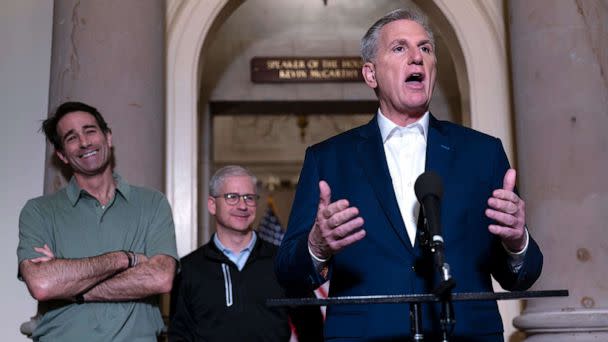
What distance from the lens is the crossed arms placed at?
11.8 feet

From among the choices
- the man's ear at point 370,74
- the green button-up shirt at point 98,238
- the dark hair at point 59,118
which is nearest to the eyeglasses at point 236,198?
the green button-up shirt at point 98,238

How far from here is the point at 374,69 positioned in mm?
2887

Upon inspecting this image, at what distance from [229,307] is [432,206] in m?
2.44

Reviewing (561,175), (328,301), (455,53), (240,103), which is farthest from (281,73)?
(328,301)

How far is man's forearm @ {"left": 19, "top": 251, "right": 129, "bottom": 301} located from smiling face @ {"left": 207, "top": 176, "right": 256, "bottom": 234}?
112cm

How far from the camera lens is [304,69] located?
26.2 feet

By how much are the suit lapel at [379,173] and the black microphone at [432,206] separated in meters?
0.39

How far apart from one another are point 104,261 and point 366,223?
1.41m

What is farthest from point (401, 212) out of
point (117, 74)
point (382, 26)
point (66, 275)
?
point (117, 74)

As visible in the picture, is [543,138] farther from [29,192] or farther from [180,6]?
[29,192]

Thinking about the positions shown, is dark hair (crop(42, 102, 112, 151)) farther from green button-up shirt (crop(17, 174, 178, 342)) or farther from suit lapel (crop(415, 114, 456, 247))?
suit lapel (crop(415, 114, 456, 247))

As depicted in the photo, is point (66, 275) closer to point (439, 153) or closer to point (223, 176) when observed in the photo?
point (223, 176)

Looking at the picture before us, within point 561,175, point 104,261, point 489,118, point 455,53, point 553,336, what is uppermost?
point 455,53

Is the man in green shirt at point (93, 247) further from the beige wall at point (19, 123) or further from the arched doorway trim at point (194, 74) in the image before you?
the arched doorway trim at point (194, 74)
